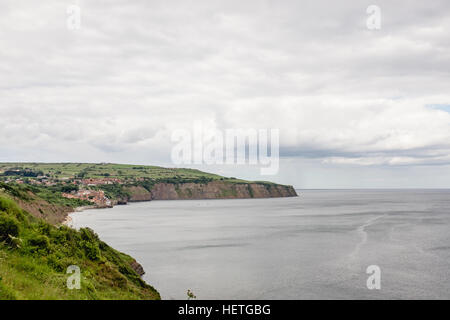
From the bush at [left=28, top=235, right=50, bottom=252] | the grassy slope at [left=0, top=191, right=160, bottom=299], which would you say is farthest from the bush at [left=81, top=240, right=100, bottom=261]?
the bush at [left=28, top=235, right=50, bottom=252]

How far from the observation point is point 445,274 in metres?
53.9

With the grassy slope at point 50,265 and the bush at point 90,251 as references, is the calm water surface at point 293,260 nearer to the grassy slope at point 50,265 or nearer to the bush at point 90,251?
the bush at point 90,251

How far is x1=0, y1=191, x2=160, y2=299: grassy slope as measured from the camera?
2275cm

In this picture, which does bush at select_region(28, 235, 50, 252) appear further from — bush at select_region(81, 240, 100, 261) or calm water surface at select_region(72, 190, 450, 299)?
calm water surface at select_region(72, 190, 450, 299)

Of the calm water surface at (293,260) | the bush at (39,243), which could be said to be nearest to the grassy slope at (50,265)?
the bush at (39,243)

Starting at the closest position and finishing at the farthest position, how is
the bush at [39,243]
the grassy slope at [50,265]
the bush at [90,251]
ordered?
the grassy slope at [50,265] < the bush at [39,243] < the bush at [90,251]

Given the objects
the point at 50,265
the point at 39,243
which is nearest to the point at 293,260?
the point at 39,243

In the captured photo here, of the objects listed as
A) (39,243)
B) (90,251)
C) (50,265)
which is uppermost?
(39,243)

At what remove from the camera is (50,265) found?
30.0 metres

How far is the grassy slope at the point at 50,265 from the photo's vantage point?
74.6 feet

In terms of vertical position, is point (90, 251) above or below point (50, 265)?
below

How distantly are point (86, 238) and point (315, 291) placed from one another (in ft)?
90.7

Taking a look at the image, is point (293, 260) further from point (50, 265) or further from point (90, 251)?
point (50, 265)
